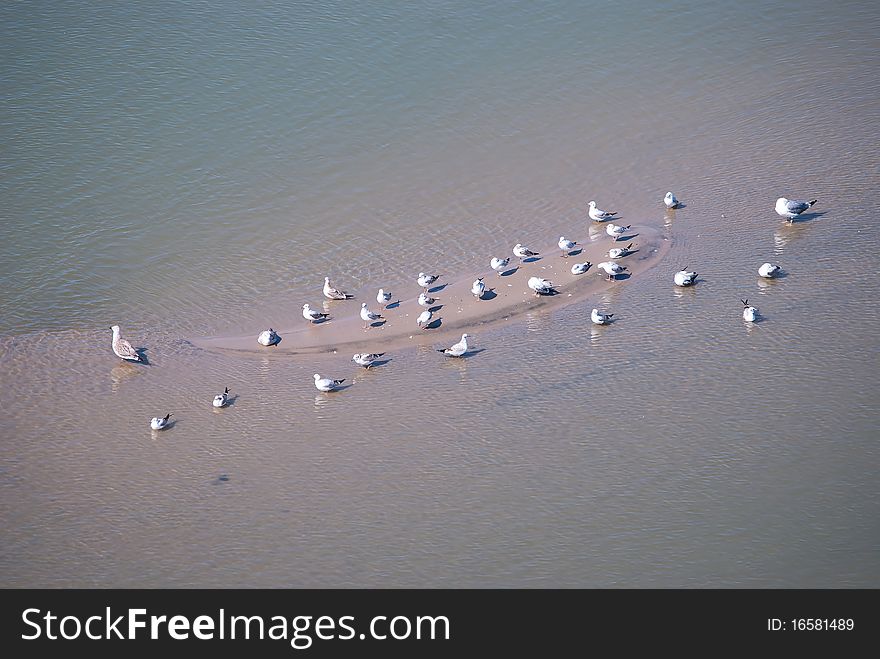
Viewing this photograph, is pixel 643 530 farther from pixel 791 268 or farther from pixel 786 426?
pixel 791 268

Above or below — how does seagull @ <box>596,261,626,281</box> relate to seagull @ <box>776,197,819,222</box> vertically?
below

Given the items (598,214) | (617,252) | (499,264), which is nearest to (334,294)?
(499,264)

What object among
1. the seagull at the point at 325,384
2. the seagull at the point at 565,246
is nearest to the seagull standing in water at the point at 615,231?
the seagull at the point at 565,246

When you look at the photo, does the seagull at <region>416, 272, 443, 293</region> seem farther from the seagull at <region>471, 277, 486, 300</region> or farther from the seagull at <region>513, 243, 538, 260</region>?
the seagull at <region>513, 243, 538, 260</region>

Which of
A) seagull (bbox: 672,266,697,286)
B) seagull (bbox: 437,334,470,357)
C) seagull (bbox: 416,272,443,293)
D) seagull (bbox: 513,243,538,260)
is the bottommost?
seagull (bbox: 437,334,470,357)

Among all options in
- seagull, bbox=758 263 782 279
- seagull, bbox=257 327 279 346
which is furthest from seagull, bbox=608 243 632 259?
seagull, bbox=257 327 279 346

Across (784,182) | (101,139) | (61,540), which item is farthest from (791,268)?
(101,139)
